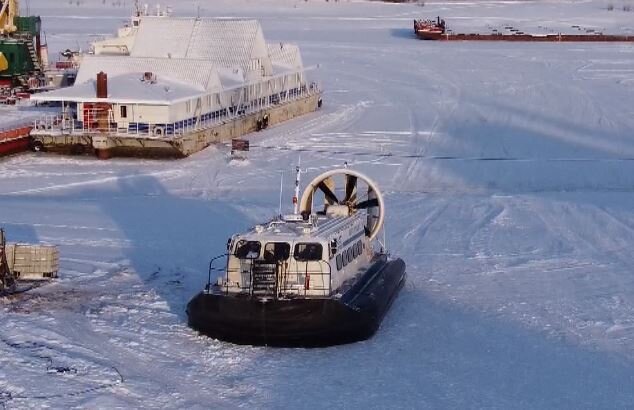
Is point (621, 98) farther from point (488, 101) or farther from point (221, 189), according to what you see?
point (221, 189)

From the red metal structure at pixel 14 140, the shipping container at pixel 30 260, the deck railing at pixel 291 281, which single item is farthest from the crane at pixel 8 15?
the deck railing at pixel 291 281

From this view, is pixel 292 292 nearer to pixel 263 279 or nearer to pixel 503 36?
pixel 263 279

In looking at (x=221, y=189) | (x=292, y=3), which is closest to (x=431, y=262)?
(x=221, y=189)

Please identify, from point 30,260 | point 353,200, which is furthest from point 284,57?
point 30,260

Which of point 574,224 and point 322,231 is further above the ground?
point 322,231

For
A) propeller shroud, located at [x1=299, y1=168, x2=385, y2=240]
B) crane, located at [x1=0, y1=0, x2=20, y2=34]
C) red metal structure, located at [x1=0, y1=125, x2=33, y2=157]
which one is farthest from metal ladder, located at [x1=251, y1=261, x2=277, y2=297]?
crane, located at [x1=0, y1=0, x2=20, y2=34]

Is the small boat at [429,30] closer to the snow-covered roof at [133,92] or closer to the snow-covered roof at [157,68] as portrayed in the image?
the snow-covered roof at [157,68]

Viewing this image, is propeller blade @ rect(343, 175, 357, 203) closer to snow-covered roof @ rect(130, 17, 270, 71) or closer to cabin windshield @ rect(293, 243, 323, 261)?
cabin windshield @ rect(293, 243, 323, 261)
